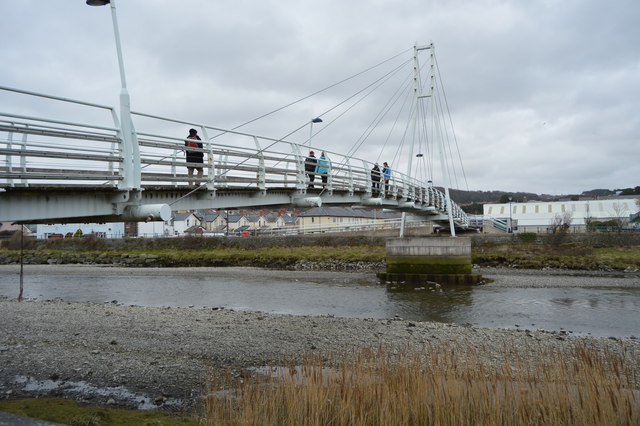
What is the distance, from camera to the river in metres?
17.9

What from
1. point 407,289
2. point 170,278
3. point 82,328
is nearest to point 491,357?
point 82,328

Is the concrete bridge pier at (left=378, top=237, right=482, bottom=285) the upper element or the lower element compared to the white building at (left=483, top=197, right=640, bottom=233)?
lower

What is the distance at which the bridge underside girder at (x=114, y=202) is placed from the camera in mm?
8430

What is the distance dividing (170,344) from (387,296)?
12899 mm

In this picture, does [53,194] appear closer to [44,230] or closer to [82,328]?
[82,328]

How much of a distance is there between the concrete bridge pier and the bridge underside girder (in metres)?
16.0

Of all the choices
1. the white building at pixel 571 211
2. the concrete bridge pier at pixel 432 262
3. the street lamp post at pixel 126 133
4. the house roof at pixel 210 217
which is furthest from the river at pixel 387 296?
the house roof at pixel 210 217

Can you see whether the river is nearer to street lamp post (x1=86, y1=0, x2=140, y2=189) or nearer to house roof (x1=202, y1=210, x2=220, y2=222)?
street lamp post (x1=86, y1=0, x2=140, y2=189)

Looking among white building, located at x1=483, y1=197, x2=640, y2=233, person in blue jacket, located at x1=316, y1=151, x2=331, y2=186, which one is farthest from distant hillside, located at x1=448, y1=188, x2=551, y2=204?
person in blue jacket, located at x1=316, y1=151, x2=331, y2=186

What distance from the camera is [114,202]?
9852 millimetres

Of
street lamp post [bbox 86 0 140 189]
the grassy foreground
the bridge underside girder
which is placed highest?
street lamp post [bbox 86 0 140 189]

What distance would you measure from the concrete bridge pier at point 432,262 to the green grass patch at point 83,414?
22730 millimetres

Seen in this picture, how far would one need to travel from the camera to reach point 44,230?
282 feet

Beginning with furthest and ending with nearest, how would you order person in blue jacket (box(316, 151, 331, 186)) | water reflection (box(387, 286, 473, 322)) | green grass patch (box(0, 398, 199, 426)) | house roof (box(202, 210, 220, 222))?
house roof (box(202, 210, 220, 222)), water reflection (box(387, 286, 473, 322)), person in blue jacket (box(316, 151, 331, 186)), green grass patch (box(0, 398, 199, 426))
